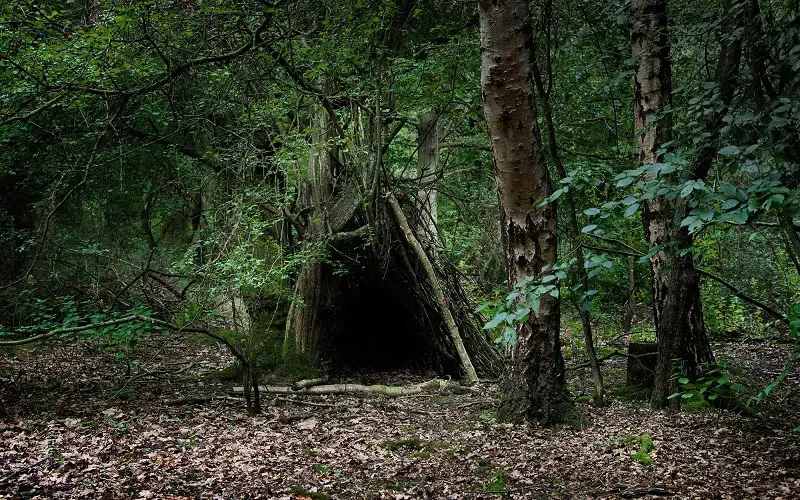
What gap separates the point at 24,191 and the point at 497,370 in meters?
7.44

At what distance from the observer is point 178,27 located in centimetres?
670

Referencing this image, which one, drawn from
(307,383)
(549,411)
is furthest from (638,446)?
(307,383)

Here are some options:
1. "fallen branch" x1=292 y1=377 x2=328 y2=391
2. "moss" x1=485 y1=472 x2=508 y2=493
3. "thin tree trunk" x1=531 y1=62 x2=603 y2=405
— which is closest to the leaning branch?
"fallen branch" x1=292 y1=377 x2=328 y2=391

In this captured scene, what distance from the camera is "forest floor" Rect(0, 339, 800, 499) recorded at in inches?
155

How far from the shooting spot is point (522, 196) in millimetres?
4930

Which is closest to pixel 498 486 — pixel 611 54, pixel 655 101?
pixel 655 101

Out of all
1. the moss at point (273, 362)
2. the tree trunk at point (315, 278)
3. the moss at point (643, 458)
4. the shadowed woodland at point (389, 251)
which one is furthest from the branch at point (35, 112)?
the moss at point (643, 458)

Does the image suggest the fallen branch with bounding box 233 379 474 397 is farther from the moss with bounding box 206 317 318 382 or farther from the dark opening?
the dark opening

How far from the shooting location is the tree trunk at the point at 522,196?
4.73 metres

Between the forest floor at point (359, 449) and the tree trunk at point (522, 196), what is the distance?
313 mm

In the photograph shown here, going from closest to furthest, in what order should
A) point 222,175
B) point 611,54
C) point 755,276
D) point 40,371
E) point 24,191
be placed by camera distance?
point 611,54 < point 40,371 < point 222,175 < point 24,191 < point 755,276

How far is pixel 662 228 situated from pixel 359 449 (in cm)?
328

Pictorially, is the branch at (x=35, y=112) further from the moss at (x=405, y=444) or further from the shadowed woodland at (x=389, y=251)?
the moss at (x=405, y=444)

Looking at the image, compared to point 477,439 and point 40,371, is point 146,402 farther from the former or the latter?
point 477,439
